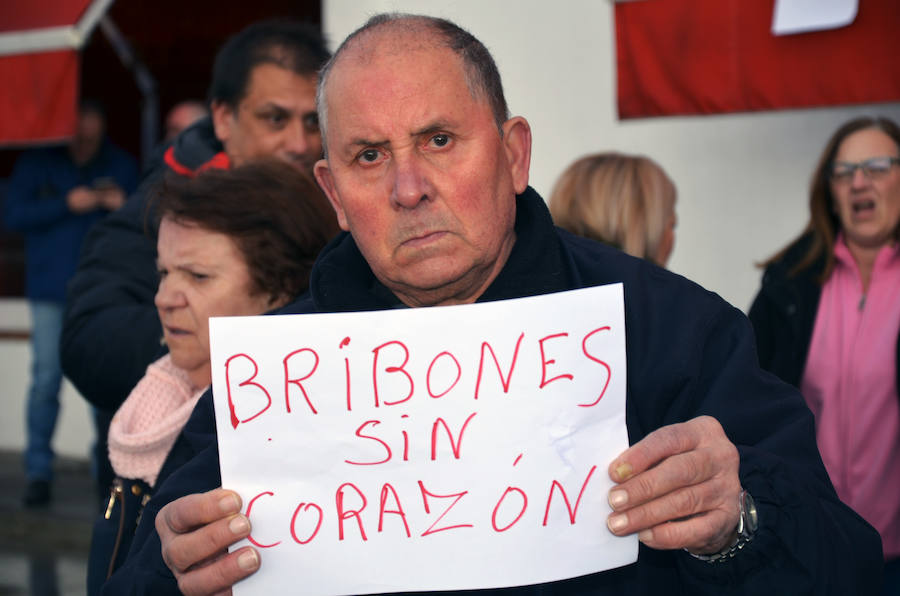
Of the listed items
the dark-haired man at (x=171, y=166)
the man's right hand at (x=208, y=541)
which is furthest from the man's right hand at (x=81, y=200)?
the man's right hand at (x=208, y=541)

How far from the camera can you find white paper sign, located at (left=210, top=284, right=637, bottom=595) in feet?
4.52

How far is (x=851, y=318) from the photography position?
11.3 ft

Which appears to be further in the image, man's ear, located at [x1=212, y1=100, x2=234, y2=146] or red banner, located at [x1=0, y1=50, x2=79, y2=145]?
red banner, located at [x1=0, y1=50, x2=79, y2=145]

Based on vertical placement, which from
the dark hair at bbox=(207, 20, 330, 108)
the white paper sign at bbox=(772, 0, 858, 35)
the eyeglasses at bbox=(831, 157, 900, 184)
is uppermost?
the white paper sign at bbox=(772, 0, 858, 35)

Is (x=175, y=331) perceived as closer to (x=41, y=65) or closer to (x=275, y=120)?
(x=275, y=120)

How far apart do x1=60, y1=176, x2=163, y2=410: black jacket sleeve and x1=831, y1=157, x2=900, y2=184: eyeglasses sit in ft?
7.85

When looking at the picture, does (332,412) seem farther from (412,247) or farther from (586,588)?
(586,588)

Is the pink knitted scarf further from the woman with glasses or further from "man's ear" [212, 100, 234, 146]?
the woman with glasses

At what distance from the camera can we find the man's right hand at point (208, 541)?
1.39 m

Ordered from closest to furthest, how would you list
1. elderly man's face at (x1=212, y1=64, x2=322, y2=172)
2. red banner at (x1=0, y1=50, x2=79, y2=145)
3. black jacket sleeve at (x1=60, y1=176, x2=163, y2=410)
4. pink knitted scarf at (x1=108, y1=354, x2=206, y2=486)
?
pink knitted scarf at (x1=108, y1=354, x2=206, y2=486) → black jacket sleeve at (x1=60, y1=176, x2=163, y2=410) → elderly man's face at (x1=212, y1=64, x2=322, y2=172) → red banner at (x1=0, y1=50, x2=79, y2=145)

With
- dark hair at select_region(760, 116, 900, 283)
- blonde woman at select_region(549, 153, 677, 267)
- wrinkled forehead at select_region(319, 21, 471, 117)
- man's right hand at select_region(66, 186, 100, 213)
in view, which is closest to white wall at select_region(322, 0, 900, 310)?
dark hair at select_region(760, 116, 900, 283)

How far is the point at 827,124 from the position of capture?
468 cm

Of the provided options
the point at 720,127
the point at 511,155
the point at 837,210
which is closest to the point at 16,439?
the point at 720,127

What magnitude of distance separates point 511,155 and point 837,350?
7.07 ft
